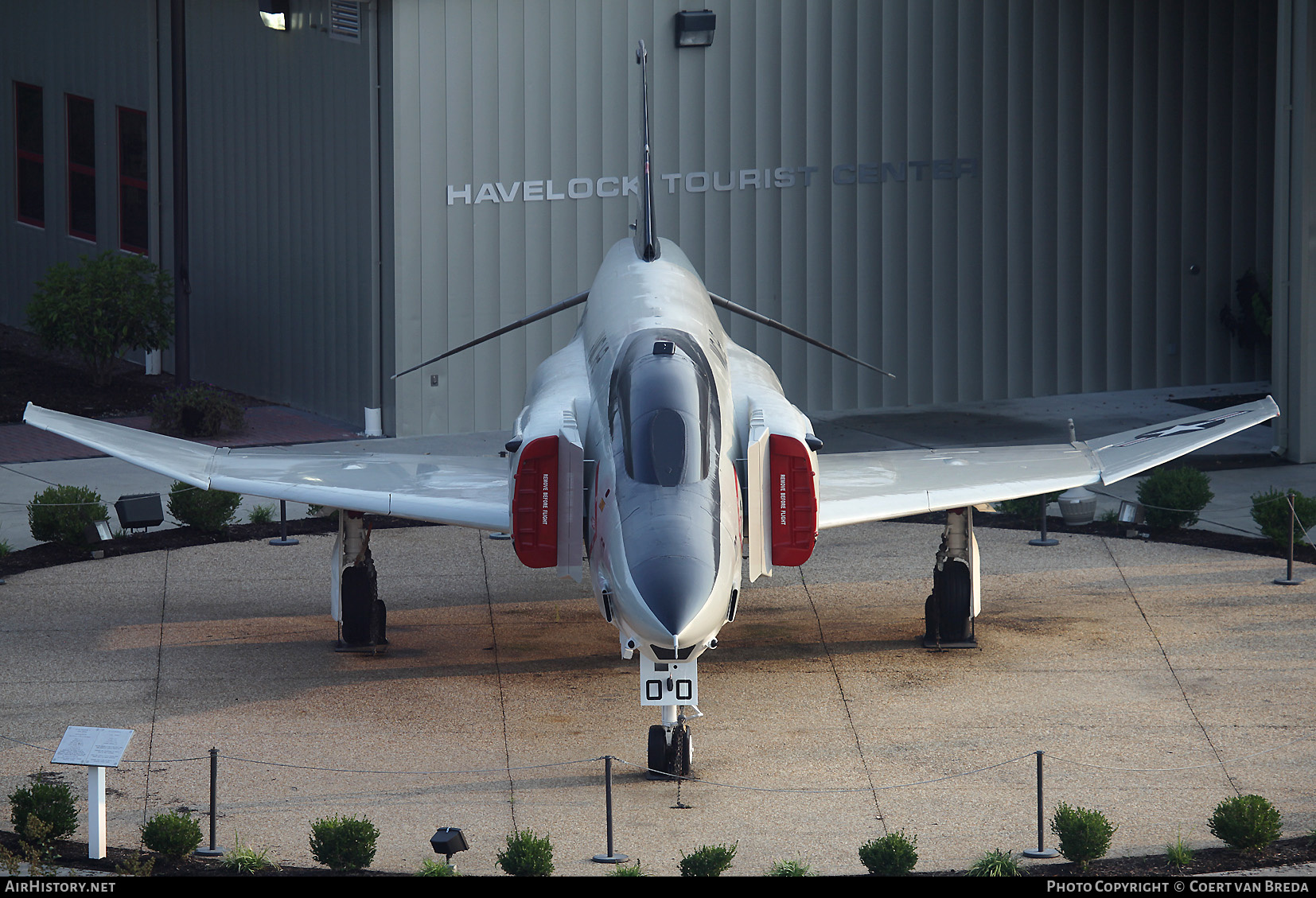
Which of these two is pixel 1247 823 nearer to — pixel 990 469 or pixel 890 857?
pixel 890 857

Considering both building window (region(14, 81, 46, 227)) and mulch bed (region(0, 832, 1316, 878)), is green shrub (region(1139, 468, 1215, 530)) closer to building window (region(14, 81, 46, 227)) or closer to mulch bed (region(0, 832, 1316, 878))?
mulch bed (region(0, 832, 1316, 878))

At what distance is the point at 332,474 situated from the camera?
1619cm

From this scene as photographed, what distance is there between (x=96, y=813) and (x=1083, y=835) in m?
6.39

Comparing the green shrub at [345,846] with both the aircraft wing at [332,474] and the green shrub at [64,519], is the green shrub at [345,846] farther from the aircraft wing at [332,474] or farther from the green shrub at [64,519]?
the green shrub at [64,519]

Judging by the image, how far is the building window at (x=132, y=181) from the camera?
30.6 m

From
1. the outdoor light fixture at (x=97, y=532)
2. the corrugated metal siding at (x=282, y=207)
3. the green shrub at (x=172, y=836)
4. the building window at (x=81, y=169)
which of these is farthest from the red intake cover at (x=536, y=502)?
→ the building window at (x=81, y=169)

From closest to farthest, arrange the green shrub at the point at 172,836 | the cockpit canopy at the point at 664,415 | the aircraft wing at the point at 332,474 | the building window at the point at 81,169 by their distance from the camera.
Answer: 1. the green shrub at the point at 172,836
2. the cockpit canopy at the point at 664,415
3. the aircraft wing at the point at 332,474
4. the building window at the point at 81,169

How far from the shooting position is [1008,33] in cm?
2731

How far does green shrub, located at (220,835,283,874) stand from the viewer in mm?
10914

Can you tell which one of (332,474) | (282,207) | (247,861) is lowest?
(247,861)

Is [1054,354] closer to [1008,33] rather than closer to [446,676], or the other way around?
[1008,33]

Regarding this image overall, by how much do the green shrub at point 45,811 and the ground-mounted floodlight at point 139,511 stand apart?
8499 millimetres

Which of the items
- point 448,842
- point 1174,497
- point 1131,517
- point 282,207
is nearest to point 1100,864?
point 448,842
